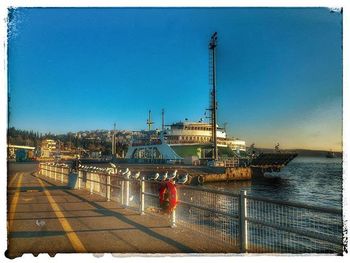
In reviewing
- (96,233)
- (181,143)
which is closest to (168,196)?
(96,233)

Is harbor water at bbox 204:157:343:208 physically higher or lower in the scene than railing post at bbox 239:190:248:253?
lower

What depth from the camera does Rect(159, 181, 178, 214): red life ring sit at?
8.62 meters

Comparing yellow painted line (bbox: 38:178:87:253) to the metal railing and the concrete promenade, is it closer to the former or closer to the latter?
the concrete promenade

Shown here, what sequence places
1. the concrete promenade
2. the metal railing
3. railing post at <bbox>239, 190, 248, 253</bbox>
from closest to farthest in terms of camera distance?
the metal railing < railing post at <bbox>239, 190, 248, 253</bbox> < the concrete promenade

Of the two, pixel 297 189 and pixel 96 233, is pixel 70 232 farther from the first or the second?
pixel 297 189

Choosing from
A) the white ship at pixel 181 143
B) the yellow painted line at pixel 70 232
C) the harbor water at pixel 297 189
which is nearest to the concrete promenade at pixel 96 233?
the yellow painted line at pixel 70 232

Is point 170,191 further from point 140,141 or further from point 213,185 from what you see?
point 140,141

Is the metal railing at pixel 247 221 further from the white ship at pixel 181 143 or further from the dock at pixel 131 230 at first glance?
the white ship at pixel 181 143

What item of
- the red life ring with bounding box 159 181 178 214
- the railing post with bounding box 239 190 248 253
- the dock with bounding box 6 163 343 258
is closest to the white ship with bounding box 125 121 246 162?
the dock with bounding box 6 163 343 258

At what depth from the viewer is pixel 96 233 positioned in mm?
7695

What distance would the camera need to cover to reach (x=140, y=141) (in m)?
73.2

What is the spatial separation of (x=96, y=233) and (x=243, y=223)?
307cm

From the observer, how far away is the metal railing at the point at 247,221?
19.6ft

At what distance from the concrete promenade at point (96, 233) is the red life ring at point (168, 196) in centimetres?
41
